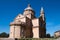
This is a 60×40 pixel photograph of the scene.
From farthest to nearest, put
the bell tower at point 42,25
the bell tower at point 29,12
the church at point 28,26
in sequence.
Answer: the bell tower at point 29,12 < the bell tower at point 42,25 < the church at point 28,26

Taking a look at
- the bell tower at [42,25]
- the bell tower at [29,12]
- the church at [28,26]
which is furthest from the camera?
the bell tower at [29,12]

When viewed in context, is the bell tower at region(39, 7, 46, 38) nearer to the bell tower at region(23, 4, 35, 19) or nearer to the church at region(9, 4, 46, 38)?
the church at region(9, 4, 46, 38)

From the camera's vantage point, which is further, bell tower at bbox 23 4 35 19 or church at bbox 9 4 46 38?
bell tower at bbox 23 4 35 19

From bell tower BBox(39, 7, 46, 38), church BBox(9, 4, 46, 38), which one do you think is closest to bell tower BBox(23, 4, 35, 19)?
church BBox(9, 4, 46, 38)

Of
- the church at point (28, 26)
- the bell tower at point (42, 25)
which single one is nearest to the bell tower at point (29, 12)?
the church at point (28, 26)

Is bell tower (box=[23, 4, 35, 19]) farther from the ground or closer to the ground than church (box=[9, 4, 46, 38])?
farther from the ground

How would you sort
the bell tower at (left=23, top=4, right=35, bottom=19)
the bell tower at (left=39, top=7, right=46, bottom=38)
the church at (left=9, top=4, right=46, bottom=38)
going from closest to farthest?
the church at (left=9, top=4, right=46, bottom=38), the bell tower at (left=39, top=7, right=46, bottom=38), the bell tower at (left=23, top=4, right=35, bottom=19)

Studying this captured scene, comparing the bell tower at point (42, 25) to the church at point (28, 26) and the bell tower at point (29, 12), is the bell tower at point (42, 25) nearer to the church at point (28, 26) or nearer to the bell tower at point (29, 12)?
the church at point (28, 26)

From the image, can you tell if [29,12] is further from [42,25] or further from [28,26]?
[42,25]

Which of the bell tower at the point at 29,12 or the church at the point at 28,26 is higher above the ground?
the bell tower at the point at 29,12

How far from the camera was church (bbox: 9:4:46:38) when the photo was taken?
36.2m

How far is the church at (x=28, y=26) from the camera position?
119 ft

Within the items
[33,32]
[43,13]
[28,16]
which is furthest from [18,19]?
[43,13]

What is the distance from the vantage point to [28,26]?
39781mm
